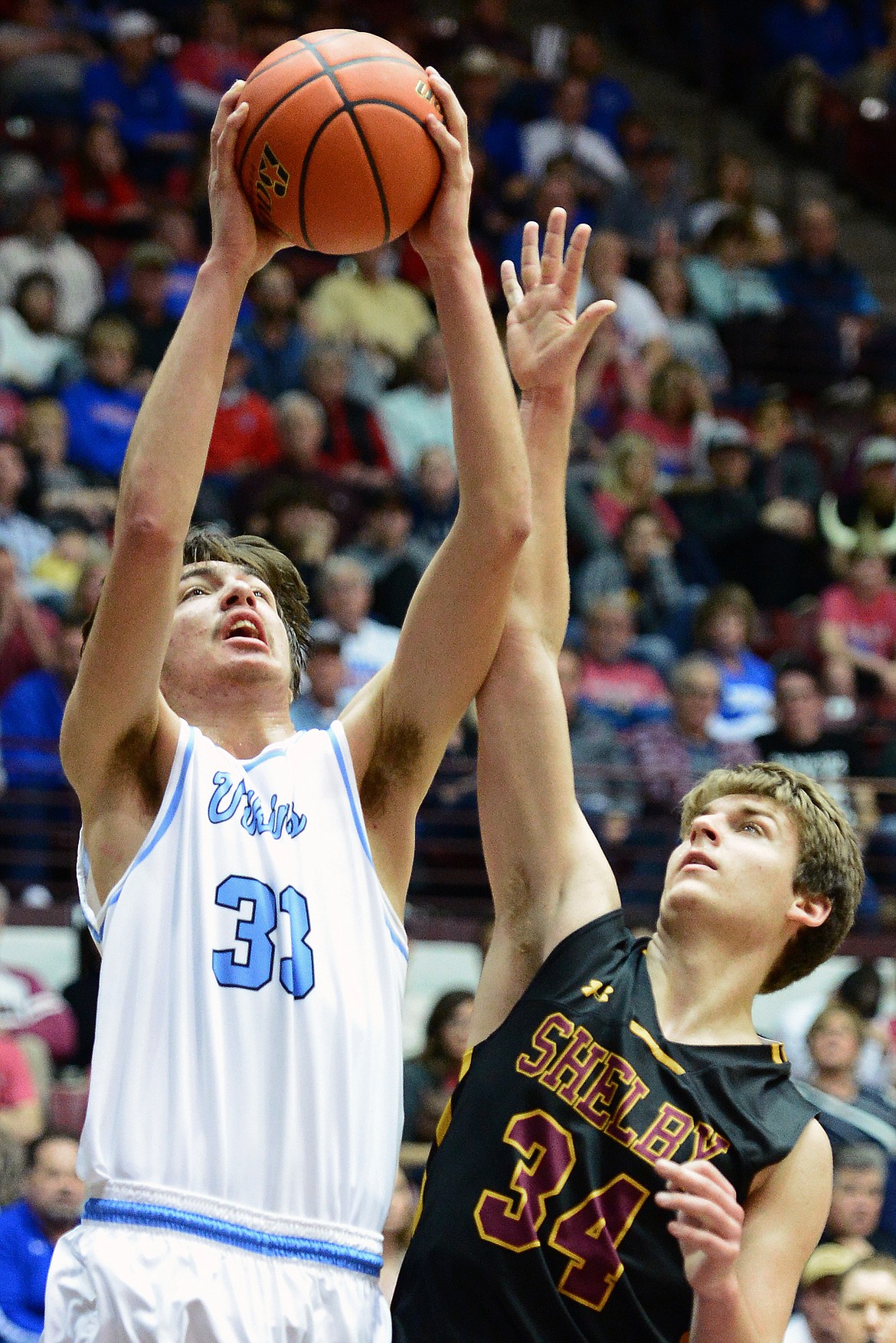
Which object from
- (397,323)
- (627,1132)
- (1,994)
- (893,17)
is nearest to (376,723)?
(627,1132)

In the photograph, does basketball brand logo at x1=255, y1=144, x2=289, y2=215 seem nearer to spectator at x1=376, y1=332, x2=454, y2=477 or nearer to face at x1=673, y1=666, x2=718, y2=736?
face at x1=673, y1=666, x2=718, y2=736

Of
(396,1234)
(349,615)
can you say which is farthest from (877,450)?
(396,1234)

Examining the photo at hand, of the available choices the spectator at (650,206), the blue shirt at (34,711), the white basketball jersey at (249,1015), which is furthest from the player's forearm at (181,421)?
the spectator at (650,206)

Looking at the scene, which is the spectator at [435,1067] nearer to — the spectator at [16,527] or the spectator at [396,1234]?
the spectator at [396,1234]

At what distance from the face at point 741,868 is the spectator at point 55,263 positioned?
8.38 m

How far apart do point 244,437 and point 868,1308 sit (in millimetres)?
6385

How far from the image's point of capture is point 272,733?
3281 mm

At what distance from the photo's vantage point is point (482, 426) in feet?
10.3

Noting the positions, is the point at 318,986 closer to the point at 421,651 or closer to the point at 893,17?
the point at 421,651

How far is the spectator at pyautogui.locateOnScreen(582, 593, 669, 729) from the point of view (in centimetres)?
932

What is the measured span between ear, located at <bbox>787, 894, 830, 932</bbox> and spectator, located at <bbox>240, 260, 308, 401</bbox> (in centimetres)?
788

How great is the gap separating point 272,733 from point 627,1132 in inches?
36.9

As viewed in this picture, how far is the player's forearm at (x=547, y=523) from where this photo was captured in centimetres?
352

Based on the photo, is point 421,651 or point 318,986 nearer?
point 318,986
